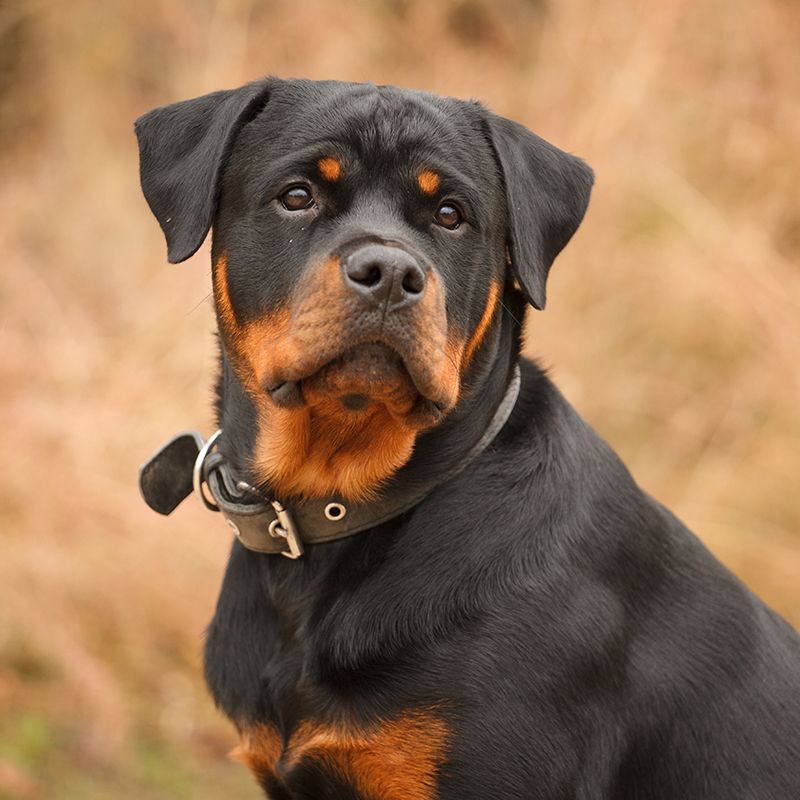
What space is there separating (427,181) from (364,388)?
567 mm

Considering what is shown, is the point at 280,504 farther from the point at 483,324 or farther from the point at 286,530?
the point at 483,324

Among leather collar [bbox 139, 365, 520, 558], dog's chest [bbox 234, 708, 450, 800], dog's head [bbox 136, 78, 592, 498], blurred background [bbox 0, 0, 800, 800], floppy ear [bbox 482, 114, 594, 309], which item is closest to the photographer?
dog's chest [bbox 234, 708, 450, 800]

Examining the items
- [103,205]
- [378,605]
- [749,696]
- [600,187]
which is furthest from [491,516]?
[103,205]

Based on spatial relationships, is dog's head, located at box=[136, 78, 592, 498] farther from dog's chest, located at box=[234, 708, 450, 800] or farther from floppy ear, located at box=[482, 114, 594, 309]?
dog's chest, located at box=[234, 708, 450, 800]

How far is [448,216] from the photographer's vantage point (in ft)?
7.95

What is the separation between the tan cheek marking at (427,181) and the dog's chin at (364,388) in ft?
1.51

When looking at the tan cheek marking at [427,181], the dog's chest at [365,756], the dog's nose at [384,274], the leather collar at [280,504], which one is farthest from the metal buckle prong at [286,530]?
the tan cheek marking at [427,181]

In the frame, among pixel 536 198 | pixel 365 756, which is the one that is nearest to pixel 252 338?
pixel 536 198

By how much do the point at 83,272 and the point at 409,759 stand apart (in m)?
4.69

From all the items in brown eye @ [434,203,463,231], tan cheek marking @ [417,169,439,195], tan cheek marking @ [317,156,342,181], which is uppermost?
tan cheek marking @ [417,169,439,195]

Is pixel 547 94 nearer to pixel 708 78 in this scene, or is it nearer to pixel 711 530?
pixel 708 78

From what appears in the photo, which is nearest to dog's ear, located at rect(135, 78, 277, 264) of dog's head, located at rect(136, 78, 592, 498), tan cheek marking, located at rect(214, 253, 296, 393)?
dog's head, located at rect(136, 78, 592, 498)

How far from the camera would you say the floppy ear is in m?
2.45

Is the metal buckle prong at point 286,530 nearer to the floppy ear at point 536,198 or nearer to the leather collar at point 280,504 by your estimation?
the leather collar at point 280,504
